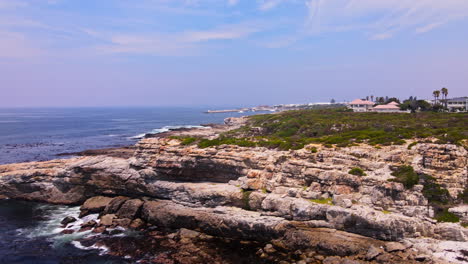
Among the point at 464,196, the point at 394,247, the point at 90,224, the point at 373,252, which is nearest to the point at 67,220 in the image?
the point at 90,224

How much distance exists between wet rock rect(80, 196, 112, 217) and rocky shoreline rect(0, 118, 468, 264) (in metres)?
0.10

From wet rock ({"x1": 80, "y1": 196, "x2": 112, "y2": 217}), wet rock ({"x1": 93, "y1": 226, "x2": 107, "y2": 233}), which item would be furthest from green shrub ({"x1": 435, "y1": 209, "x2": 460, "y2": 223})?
wet rock ({"x1": 80, "y1": 196, "x2": 112, "y2": 217})

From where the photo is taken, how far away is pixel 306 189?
27719 millimetres

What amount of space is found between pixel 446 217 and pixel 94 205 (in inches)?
1263

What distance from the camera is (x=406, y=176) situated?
25.8m

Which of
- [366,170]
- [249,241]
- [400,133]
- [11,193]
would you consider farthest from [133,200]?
[400,133]

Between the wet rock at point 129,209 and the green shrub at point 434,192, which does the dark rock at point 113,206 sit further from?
the green shrub at point 434,192

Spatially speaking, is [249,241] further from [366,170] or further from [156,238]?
[366,170]

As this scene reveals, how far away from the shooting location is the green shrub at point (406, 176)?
82.8 feet

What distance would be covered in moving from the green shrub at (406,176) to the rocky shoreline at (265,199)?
1.99 ft

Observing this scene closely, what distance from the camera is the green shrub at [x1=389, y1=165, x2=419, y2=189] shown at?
25234 millimetres

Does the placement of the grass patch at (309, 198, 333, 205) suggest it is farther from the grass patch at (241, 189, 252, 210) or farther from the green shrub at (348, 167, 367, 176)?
the grass patch at (241, 189, 252, 210)

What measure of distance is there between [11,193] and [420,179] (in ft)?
143

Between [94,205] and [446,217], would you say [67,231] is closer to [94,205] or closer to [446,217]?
[94,205]
